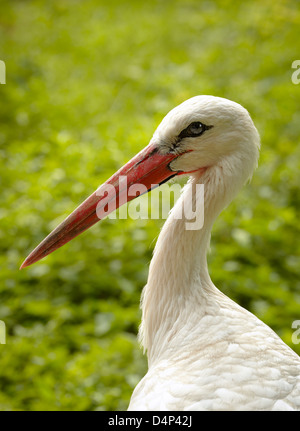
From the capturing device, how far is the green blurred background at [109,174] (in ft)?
11.2

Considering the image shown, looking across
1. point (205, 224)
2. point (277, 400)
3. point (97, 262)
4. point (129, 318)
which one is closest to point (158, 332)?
point (205, 224)

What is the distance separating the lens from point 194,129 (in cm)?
224

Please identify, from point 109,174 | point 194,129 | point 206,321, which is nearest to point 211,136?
point 194,129

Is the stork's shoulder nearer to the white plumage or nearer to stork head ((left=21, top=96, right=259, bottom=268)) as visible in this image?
the white plumage

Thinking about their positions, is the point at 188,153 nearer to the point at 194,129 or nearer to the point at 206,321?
the point at 194,129

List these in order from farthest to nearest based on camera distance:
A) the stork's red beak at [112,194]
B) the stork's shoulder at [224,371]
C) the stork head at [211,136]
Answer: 1. the stork's red beak at [112,194]
2. the stork head at [211,136]
3. the stork's shoulder at [224,371]

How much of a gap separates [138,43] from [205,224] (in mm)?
5999

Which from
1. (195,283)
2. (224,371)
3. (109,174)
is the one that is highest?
(109,174)

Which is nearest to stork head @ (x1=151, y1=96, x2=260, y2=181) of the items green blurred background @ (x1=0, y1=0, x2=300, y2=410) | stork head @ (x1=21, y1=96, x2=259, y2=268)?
stork head @ (x1=21, y1=96, x2=259, y2=268)

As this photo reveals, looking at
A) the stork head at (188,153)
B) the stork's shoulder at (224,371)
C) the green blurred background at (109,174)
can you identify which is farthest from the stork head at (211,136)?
the green blurred background at (109,174)

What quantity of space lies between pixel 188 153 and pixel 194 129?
10cm

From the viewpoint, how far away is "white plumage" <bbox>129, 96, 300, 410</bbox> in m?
1.95

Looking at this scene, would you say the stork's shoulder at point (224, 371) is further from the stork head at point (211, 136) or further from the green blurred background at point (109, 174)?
the green blurred background at point (109, 174)

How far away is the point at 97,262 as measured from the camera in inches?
159
